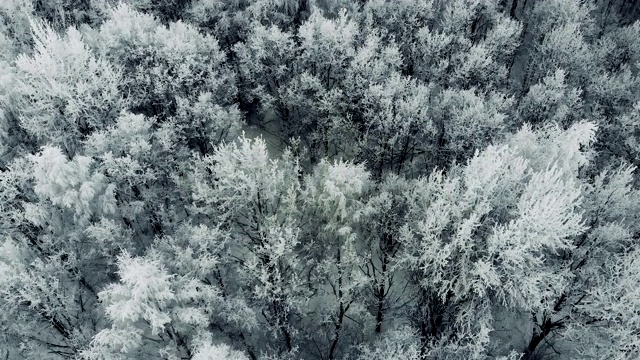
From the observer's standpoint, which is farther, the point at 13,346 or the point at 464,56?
the point at 464,56

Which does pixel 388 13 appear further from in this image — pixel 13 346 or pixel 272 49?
pixel 13 346

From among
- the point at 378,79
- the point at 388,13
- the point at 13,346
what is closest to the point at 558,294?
the point at 378,79

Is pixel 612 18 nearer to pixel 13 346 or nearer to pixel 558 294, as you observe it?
pixel 558 294

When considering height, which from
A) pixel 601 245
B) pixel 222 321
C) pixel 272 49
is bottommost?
pixel 222 321

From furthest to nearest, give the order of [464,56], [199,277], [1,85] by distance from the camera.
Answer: [464,56]
[1,85]
[199,277]

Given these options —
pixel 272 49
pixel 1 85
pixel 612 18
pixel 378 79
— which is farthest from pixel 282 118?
pixel 612 18

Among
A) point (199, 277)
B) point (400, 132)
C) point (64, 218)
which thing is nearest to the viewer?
point (199, 277)

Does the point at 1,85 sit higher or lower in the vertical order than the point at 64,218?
higher
